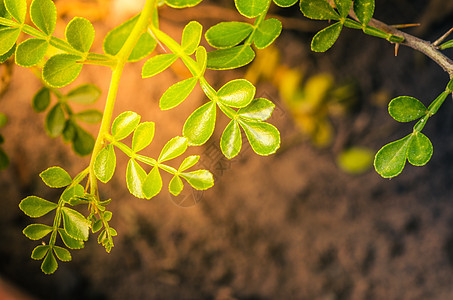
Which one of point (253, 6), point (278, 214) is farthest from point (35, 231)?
point (278, 214)

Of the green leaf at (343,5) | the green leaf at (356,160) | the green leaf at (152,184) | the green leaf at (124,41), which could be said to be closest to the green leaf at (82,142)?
the green leaf at (124,41)

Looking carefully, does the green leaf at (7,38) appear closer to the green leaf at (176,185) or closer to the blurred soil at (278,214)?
the green leaf at (176,185)

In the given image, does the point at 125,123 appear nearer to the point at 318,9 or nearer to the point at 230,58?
the point at 230,58

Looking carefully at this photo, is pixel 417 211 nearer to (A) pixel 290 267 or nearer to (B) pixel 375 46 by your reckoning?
(A) pixel 290 267

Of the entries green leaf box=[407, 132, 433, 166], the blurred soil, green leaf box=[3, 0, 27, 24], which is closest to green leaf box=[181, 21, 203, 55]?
green leaf box=[3, 0, 27, 24]

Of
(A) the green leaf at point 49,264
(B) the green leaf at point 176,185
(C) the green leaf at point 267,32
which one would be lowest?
(A) the green leaf at point 49,264

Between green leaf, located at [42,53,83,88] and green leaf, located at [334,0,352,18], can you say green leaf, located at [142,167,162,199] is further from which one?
green leaf, located at [334,0,352,18]

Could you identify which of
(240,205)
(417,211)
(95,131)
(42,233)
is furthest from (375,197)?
(42,233)
